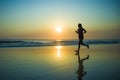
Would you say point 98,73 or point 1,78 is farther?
point 98,73

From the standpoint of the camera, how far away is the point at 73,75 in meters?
7.67

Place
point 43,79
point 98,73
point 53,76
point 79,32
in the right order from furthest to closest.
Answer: point 79,32 < point 98,73 < point 53,76 < point 43,79

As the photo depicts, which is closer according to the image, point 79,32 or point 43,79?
point 43,79

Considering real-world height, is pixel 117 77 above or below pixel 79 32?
below

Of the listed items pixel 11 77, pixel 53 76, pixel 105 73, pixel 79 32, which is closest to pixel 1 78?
pixel 11 77

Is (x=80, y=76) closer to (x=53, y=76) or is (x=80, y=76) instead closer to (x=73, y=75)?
(x=73, y=75)

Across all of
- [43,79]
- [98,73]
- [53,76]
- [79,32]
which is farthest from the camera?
[79,32]

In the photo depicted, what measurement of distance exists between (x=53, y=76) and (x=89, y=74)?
4.12 ft

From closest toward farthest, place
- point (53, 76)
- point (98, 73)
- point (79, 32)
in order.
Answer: point (53, 76) < point (98, 73) < point (79, 32)

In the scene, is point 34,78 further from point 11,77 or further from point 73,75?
point 73,75

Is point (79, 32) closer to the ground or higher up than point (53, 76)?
higher up

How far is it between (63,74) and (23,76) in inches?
53.2

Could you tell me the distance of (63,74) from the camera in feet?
25.8

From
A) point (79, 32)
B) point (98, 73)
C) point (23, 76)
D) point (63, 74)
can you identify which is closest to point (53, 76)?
point (63, 74)
